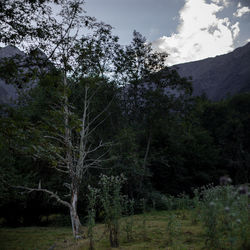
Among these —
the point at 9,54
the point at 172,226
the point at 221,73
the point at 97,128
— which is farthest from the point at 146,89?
the point at 221,73

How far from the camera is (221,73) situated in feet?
281

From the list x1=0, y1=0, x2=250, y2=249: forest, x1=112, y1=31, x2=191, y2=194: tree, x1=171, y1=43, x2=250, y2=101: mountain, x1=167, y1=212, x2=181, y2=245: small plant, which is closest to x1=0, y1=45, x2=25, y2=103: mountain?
x1=0, y1=0, x2=250, y2=249: forest

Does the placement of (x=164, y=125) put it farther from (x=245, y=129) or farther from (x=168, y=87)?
(x=245, y=129)

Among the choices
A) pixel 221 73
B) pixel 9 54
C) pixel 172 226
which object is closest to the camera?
pixel 172 226

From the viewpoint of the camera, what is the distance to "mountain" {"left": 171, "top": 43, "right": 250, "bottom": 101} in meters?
68.5

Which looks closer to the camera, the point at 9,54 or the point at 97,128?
the point at 9,54

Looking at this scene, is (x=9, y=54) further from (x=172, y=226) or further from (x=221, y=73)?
(x=221, y=73)

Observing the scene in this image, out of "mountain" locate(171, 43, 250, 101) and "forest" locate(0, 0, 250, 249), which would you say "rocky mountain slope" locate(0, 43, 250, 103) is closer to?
"mountain" locate(171, 43, 250, 101)

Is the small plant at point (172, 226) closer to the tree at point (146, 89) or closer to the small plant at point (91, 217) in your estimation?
the small plant at point (91, 217)

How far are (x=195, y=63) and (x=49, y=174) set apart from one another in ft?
332

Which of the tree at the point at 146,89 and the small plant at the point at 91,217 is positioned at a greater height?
the tree at the point at 146,89

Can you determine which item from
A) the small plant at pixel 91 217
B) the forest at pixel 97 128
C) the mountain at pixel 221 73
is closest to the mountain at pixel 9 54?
the forest at pixel 97 128

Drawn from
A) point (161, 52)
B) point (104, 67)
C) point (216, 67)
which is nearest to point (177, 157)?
point (161, 52)

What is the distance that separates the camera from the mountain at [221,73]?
68.5m
